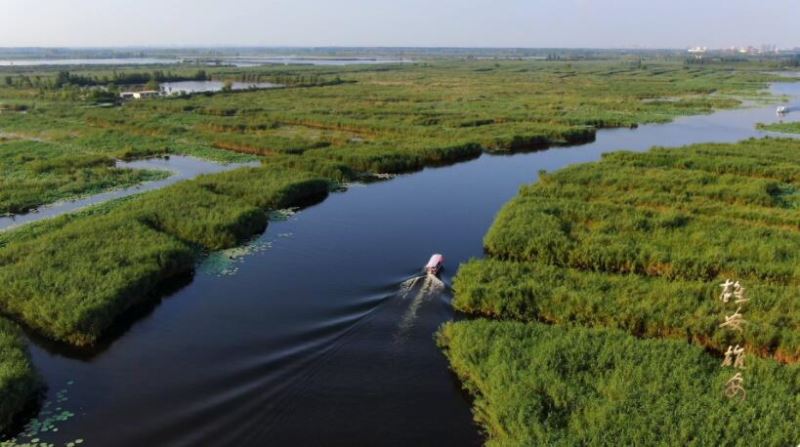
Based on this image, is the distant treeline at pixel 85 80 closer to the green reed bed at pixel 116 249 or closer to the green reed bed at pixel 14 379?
the green reed bed at pixel 116 249

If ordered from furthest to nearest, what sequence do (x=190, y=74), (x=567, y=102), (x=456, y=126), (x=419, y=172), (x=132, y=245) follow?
(x=190, y=74), (x=567, y=102), (x=456, y=126), (x=419, y=172), (x=132, y=245)

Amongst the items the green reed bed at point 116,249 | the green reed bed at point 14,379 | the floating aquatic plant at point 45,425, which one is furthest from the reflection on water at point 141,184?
the floating aquatic plant at point 45,425

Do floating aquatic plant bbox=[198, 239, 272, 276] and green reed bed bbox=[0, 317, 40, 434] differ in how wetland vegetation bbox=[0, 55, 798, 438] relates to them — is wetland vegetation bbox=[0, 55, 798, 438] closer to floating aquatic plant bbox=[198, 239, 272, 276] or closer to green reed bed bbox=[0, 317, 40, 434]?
green reed bed bbox=[0, 317, 40, 434]

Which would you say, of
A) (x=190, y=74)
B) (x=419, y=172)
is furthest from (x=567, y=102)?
(x=190, y=74)

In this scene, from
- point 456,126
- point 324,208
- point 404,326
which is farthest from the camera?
point 456,126

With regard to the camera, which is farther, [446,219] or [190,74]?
[190,74]

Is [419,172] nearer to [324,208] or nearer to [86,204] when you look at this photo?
[324,208]

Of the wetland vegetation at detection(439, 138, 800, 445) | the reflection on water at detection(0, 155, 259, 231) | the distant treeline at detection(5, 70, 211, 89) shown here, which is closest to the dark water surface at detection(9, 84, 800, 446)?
the wetland vegetation at detection(439, 138, 800, 445)
